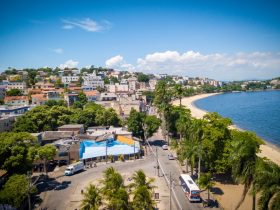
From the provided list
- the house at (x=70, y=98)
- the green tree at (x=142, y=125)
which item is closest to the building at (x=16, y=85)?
the house at (x=70, y=98)

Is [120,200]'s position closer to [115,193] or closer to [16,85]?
[115,193]

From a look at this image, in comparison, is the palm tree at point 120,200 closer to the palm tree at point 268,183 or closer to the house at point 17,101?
the palm tree at point 268,183

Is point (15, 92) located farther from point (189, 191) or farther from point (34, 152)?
point (189, 191)

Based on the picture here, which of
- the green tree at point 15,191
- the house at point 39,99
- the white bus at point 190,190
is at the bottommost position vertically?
the white bus at point 190,190

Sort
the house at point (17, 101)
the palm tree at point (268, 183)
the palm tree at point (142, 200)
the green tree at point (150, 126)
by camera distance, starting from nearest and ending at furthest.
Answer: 1. the palm tree at point (268, 183)
2. the palm tree at point (142, 200)
3. the green tree at point (150, 126)
4. the house at point (17, 101)

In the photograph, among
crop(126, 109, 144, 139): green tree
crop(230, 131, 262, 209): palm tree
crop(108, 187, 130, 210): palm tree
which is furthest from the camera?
crop(126, 109, 144, 139): green tree

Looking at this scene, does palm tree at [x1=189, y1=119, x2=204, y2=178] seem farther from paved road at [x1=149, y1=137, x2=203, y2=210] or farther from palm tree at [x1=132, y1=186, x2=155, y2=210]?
palm tree at [x1=132, y1=186, x2=155, y2=210]

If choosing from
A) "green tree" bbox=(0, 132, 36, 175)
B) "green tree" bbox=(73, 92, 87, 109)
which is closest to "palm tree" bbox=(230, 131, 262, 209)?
"green tree" bbox=(0, 132, 36, 175)
